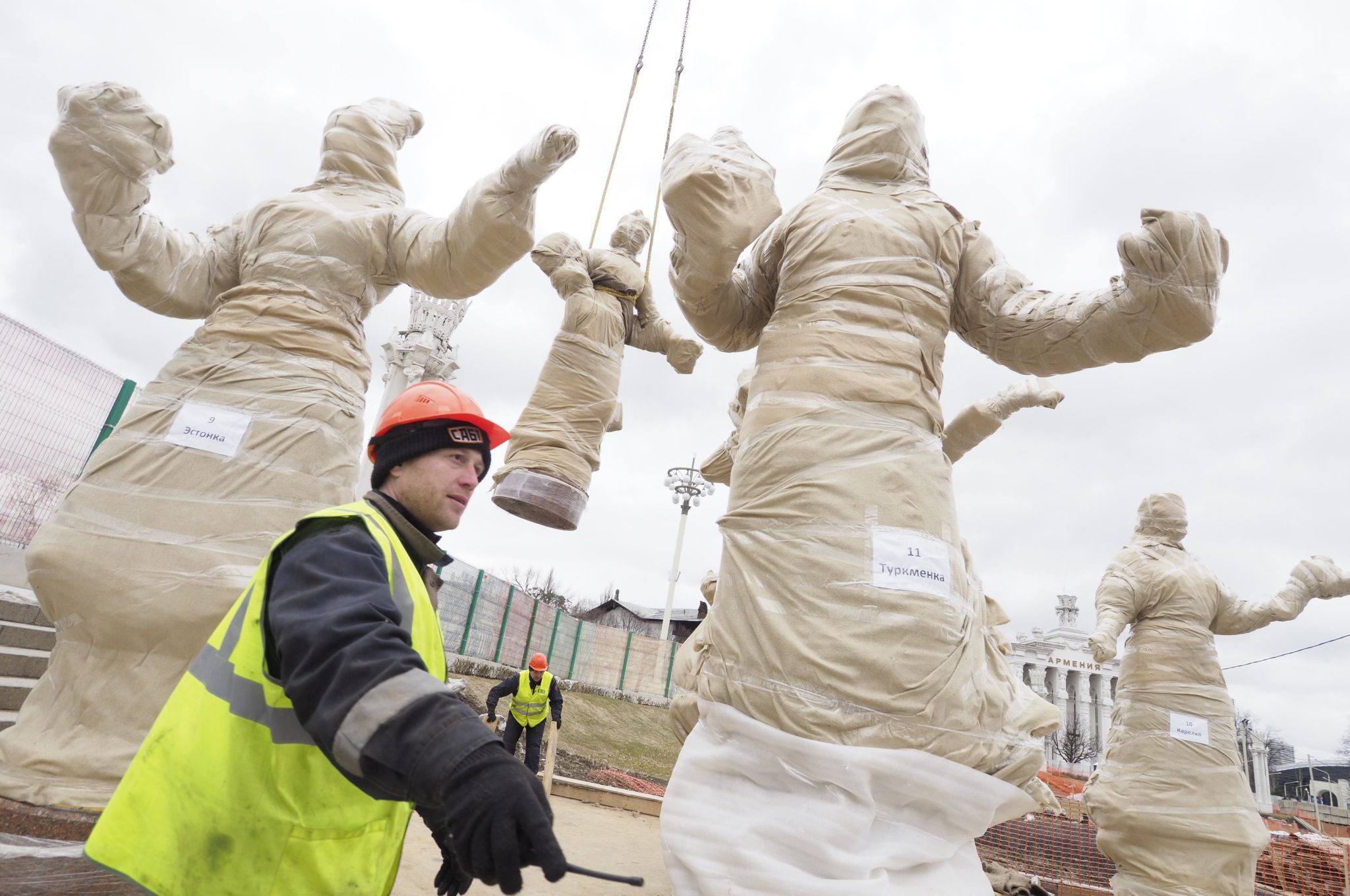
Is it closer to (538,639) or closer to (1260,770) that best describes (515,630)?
(538,639)

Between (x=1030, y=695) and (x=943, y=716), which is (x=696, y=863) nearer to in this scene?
(x=943, y=716)

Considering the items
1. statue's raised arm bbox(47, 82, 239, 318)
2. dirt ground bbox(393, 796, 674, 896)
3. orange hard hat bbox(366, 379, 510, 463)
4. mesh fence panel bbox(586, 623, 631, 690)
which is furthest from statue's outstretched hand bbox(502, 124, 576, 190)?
mesh fence panel bbox(586, 623, 631, 690)

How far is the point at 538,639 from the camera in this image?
58.2ft

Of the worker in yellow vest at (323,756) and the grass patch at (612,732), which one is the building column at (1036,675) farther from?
the worker in yellow vest at (323,756)

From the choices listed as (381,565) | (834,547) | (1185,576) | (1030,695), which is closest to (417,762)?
(381,565)

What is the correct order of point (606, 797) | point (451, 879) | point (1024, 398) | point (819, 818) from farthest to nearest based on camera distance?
point (606, 797) → point (1024, 398) → point (819, 818) → point (451, 879)

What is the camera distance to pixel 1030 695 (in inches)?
93.9

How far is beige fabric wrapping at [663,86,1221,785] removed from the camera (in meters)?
2.04

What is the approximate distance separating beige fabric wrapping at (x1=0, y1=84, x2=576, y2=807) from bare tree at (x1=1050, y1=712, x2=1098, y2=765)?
44.6 metres

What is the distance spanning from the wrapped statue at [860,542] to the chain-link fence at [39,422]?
724 centimetres

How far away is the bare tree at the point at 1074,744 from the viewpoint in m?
41.4

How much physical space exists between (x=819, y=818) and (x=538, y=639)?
16.6 metres

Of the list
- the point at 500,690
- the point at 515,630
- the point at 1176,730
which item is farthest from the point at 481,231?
the point at 515,630

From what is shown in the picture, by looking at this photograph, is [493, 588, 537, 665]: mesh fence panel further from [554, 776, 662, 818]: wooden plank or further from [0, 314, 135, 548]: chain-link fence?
[0, 314, 135, 548]: chain-link fence
